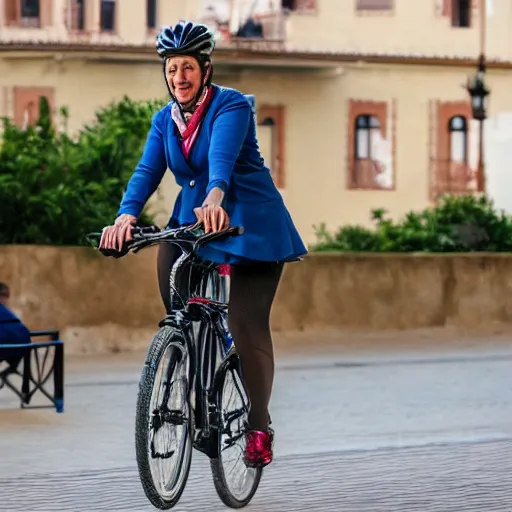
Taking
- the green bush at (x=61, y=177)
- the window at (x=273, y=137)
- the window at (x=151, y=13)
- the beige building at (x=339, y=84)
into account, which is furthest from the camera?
the window at (x=273, y=137)

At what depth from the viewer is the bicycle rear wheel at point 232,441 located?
7750mm

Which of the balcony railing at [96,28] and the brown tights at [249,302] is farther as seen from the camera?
the balcony railing at [96,28]

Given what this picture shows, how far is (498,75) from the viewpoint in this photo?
3803cm

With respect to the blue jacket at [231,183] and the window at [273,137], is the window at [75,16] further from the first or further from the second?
the blue jacket at [231,183]

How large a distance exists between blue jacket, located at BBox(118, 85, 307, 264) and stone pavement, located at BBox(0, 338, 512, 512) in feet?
3.64

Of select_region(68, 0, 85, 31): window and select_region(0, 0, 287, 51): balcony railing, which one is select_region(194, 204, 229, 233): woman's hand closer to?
select_region(0, 0, 287, 51): balcony railing

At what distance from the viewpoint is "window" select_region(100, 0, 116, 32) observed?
35125 mm

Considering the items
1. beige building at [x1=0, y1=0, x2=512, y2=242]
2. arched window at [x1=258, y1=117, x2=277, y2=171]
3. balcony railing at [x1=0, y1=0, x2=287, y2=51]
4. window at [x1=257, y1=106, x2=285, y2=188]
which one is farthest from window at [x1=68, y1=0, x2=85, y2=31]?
arched window at [x1=258, y1=117, x2=277, y2=171]

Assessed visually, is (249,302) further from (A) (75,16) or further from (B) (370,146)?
(B) (370,146)

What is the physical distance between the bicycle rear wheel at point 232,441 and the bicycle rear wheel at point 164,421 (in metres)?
0.21

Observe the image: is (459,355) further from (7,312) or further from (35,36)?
(35,36)

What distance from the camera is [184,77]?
24.4 ft

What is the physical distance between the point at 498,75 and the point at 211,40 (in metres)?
31.1

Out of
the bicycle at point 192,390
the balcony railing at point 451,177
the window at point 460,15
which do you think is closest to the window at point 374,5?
the window at point 460,15
